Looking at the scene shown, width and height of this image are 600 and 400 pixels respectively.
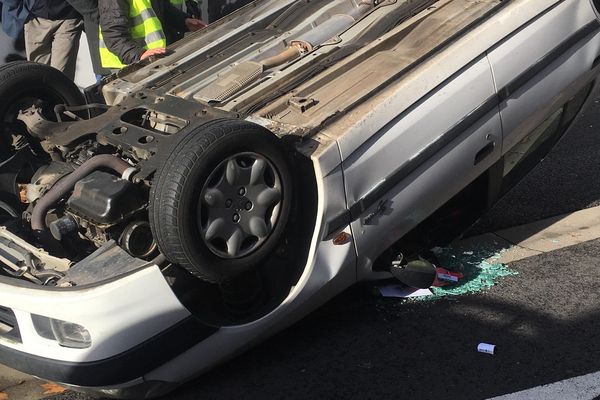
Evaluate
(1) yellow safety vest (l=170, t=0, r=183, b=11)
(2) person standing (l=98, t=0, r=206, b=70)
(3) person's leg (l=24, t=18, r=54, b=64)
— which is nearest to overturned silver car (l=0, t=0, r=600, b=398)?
(2) person standing (l=98, t=0, r=206, b=70)

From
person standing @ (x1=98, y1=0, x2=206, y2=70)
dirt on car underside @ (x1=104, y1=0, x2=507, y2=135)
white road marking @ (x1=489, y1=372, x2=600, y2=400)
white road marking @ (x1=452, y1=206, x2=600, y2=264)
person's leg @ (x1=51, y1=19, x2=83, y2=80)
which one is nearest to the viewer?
white road marking @ (x1=489, y1=372, x2=600, y2=400)

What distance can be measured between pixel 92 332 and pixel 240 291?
0.66m

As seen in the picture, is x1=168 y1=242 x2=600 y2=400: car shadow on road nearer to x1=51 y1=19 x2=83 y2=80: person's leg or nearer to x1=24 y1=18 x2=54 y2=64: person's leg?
x1=51 y1=19 x2=83 y2=80: person's leg

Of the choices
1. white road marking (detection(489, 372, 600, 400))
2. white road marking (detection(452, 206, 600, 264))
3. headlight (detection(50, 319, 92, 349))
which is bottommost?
white road marking (detection(452, 206, 600, 264))

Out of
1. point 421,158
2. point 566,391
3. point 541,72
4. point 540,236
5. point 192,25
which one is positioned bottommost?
point 540,236

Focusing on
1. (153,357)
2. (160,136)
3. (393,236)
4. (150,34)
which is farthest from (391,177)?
(150,34)

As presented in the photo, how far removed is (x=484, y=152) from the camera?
12.6 ft

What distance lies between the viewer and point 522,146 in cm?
428

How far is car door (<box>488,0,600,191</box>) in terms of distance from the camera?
3.84 m

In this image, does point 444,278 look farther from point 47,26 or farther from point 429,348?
point 47,26

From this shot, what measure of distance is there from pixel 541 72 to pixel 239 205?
1798 millimetres

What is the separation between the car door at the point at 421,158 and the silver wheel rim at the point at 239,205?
0.37 metres

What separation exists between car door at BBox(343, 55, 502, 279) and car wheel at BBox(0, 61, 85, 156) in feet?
6.01

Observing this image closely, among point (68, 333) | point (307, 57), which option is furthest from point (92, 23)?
point (68, 333)
